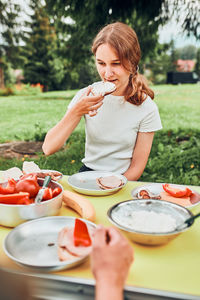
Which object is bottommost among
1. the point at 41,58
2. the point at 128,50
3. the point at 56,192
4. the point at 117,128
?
the point at 56,192

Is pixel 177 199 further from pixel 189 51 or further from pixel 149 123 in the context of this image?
pixel 189 51

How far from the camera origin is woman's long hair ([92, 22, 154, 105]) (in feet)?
6.03

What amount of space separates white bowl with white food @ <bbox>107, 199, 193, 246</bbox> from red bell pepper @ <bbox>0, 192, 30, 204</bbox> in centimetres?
34

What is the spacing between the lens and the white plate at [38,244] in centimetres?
84

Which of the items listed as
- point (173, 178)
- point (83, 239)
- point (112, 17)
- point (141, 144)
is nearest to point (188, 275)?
point (83, 239)

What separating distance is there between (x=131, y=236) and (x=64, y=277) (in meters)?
0.26

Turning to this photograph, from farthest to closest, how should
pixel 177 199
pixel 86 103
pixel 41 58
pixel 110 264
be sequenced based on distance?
pixel 41 58 < pixel 86 103 < pixel 177 199 < pixel 110 264

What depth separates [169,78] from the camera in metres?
14.2

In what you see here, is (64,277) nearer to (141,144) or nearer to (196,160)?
(141,144)

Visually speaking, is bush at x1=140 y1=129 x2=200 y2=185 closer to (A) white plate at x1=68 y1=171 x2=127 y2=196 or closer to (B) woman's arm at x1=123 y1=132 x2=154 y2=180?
(B) woman's arm at x1=123 y1=132 x2=154 y2=180

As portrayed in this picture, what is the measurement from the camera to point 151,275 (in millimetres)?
851

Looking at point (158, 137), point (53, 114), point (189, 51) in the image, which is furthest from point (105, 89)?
point (53, 114)

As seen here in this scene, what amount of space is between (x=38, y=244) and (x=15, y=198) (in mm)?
218

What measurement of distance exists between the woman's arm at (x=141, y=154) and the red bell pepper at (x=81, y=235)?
1.10m
